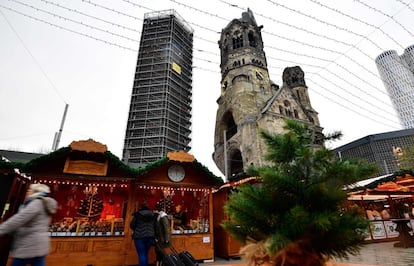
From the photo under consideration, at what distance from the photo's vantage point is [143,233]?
5.07 metres

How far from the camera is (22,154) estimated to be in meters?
14.1

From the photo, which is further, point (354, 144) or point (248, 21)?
point (354, 144)

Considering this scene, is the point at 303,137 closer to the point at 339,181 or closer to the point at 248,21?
the point at 339,181

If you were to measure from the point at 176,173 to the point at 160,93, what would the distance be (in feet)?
82.0

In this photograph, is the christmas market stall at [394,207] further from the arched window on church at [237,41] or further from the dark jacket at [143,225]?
the arched window on church at [237,41]

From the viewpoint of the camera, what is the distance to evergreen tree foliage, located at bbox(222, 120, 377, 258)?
3.67ft

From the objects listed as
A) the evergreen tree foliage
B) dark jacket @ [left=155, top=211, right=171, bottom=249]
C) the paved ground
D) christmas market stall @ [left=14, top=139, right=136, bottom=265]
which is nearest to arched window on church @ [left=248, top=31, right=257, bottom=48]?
the paved ground

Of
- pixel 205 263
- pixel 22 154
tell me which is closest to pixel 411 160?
pixel 205 263

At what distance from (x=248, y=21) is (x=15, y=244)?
3577cm

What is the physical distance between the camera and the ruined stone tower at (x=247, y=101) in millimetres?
19797

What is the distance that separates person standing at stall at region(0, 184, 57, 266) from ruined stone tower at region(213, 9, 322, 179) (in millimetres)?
14818

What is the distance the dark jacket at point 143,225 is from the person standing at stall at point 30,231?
8.94 ft

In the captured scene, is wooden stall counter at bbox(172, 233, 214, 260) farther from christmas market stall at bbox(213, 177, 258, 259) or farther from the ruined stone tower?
the ruined stone tower

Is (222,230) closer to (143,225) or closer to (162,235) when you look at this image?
(162,235)
